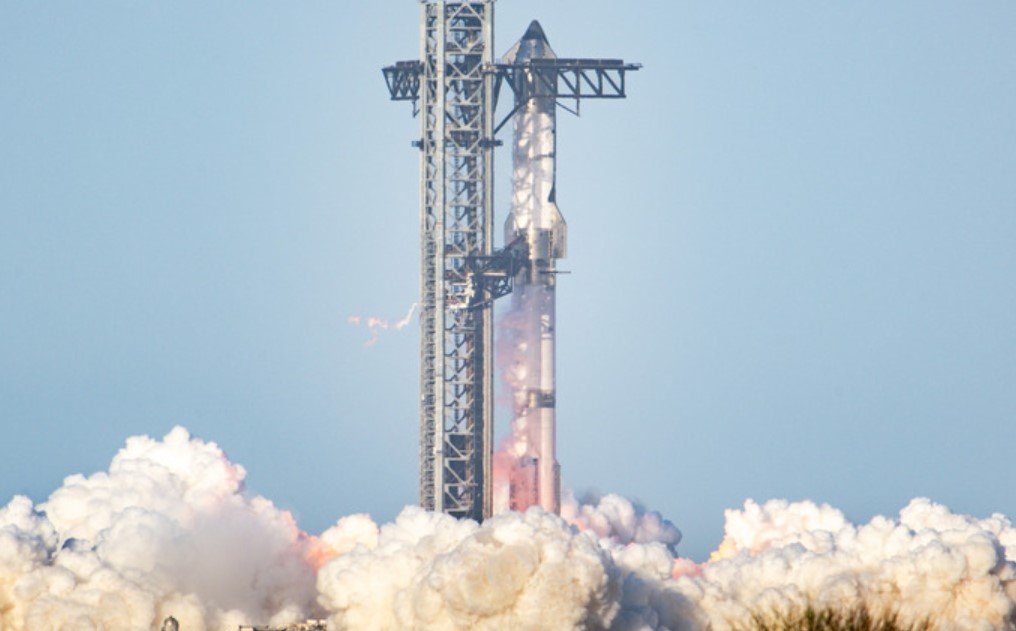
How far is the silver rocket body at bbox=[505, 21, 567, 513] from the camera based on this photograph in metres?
126

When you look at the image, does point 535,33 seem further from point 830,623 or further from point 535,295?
point 830,623

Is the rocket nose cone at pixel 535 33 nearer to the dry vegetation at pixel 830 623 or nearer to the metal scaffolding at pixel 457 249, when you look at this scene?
the metal scaffolding at pixel 457 249

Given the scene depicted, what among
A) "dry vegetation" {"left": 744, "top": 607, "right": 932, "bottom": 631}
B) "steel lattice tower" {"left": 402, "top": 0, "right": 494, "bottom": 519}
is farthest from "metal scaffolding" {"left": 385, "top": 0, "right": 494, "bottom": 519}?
"dry vegetation" {"left": 744, "top": 607, "right": 932, "bottom": 631}

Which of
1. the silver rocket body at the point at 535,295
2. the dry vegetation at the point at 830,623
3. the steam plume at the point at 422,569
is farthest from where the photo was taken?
the silver rocket body at the point at 535,295

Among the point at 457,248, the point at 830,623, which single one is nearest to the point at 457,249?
the point at 457,248

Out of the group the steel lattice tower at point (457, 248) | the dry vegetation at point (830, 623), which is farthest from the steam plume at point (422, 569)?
the dry vegetation at point (830, 623)

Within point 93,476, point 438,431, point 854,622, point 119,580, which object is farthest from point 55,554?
point 854,622

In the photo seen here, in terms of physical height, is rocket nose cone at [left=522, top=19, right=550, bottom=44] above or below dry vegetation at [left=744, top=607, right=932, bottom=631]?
above

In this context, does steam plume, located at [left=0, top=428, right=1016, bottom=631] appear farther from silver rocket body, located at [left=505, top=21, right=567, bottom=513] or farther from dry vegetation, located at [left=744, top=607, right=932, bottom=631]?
dry vegetation, located at [left=744, top=607, right=932, bottom=631]

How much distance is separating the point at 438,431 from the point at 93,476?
17373 mm

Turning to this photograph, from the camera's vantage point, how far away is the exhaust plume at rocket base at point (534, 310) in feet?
412

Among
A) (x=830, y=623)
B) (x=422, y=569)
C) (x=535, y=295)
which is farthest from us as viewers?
(x=535, y=295)

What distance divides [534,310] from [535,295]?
810 millimetres

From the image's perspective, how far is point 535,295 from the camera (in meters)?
126
